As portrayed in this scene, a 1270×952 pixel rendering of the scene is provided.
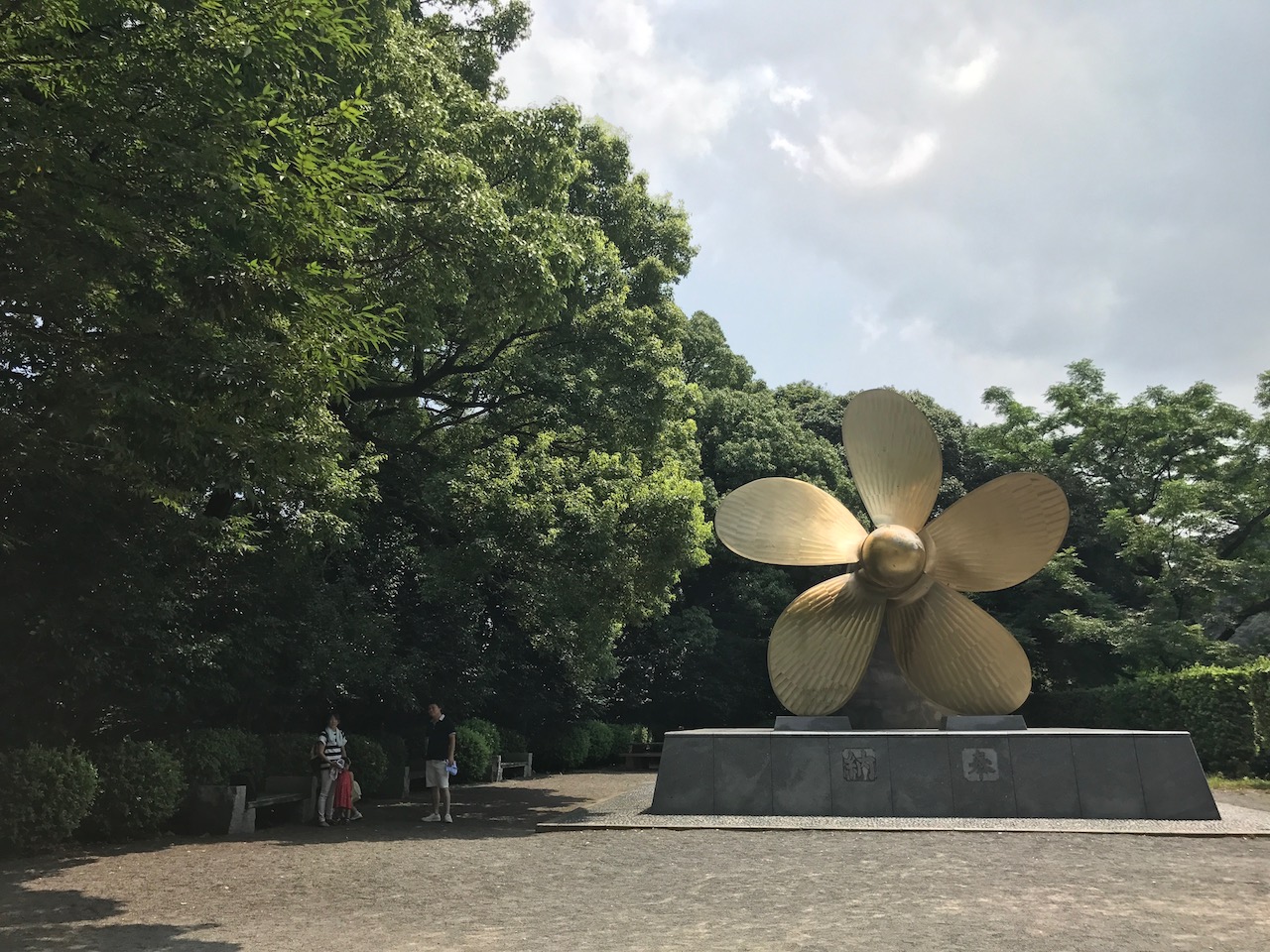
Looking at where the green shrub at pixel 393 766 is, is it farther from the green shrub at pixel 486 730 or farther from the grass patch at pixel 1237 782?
the grass patch at pixel 1237 782

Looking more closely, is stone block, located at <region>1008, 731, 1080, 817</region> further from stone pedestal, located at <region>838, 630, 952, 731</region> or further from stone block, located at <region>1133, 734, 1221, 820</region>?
stone pedestal, located at <region>838, 630, 952, 731</region>

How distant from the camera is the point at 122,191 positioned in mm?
6309

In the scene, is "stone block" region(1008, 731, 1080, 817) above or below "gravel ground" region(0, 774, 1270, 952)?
above

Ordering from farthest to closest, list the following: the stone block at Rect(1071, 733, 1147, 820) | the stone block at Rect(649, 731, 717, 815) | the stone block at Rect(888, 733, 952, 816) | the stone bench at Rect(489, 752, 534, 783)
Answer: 1. the stone bench at Rect(489, 752, 534, 783)
2. the stone block at Rect(649, 731, 717, 815)
3. the stone block at Rect(888, 733, 952, 816)
4. the stone block at Rect(1071, 733, 1147, 820)

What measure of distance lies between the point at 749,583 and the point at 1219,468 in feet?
40.0

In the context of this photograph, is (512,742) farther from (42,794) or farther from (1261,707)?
(1261,707)

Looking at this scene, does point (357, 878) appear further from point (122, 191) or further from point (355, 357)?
point (122, 191)

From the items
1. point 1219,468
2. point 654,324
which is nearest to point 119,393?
point 654,324

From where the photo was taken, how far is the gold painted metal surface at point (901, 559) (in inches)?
478

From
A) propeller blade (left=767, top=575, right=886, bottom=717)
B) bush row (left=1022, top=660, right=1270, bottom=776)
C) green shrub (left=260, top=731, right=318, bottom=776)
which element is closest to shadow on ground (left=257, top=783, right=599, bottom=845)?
green shrub (left=260, top=731, right=318, bottom=776)

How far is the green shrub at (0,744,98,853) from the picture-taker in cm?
800

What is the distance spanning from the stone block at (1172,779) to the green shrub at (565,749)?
13.5m

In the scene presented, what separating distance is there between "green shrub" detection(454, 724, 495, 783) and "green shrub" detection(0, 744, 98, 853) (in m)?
8.06

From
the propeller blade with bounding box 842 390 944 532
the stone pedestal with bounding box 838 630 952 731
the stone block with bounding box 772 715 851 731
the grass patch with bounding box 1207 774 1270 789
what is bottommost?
the grass patch with bounding box 1207 774 1270 789
